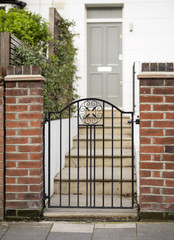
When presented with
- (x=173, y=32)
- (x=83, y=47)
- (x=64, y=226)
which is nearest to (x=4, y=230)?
(x=64, y=226)

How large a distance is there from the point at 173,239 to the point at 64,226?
1.19m

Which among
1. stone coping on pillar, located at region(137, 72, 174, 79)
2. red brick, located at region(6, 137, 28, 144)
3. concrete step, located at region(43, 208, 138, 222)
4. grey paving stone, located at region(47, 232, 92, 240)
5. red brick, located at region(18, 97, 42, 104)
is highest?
stone coping on pillar, located at region(137, 72, 174, 79)

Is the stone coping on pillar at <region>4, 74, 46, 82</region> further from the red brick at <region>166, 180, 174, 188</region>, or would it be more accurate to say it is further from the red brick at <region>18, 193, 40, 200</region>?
the red brick at <region>166, 180, 174, 188</region>

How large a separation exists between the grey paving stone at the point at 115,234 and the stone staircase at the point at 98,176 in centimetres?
49

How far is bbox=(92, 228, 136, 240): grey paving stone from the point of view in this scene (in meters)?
3.54

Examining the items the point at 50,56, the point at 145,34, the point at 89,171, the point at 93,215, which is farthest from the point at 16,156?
the point at 145,34

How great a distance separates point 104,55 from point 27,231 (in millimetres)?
5449

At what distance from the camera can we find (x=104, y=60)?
8344 millimetres

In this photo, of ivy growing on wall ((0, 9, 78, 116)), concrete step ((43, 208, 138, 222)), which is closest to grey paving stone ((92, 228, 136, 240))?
concrete step ((43, 208, 138, 222))

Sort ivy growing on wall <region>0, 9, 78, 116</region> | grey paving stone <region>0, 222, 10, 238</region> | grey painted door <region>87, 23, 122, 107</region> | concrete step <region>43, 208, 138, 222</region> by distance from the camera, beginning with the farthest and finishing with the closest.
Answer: grey painted door <region>87, 23, 122, 107</region> → ivy growing on wall <region>0, 9, 78, 116</region> → concrete step <region>43, 208, 138, 222</region> → grey paving stone <region>0, 222, 10, 238</region>

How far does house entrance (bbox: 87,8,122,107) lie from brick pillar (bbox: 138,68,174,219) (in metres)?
4.33

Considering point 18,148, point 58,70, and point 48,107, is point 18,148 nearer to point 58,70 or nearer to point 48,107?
point 48,107

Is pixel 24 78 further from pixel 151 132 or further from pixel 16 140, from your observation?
pixel 151 132

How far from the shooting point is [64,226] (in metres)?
3.90
